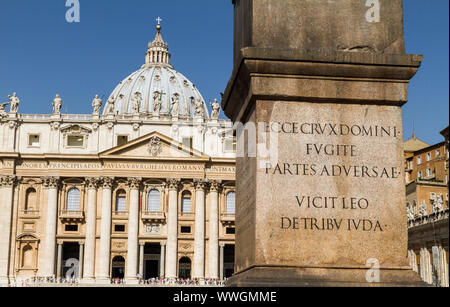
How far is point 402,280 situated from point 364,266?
0.37 meters

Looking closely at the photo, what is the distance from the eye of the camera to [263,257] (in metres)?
6.78

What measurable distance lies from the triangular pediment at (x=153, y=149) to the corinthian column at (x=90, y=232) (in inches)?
132

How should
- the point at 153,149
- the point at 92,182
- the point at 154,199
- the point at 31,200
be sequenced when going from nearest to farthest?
the point at 92,182 → the point at 153,149 → the point at 154,199 → the point at 31,200

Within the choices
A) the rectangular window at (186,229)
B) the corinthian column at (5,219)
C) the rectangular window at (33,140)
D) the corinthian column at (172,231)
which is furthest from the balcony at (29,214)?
the rectangular window at (186,229)

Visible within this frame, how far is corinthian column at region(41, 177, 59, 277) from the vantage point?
70.7m

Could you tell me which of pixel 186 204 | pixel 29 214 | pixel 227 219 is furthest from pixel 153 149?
pixel 29 214

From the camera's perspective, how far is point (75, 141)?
7569 centimetres

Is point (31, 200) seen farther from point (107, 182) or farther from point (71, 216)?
point (107, 182)

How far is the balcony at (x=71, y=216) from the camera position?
72.4 metres

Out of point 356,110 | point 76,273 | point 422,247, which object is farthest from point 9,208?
point 356,110

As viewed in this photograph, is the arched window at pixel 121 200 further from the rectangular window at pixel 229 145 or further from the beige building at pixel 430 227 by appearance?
the beige building at pixel 430 227

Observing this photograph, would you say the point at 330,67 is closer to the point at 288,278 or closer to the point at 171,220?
the point at 288,278

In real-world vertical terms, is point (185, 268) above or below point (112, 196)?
below

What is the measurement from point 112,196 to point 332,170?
67869 mm
